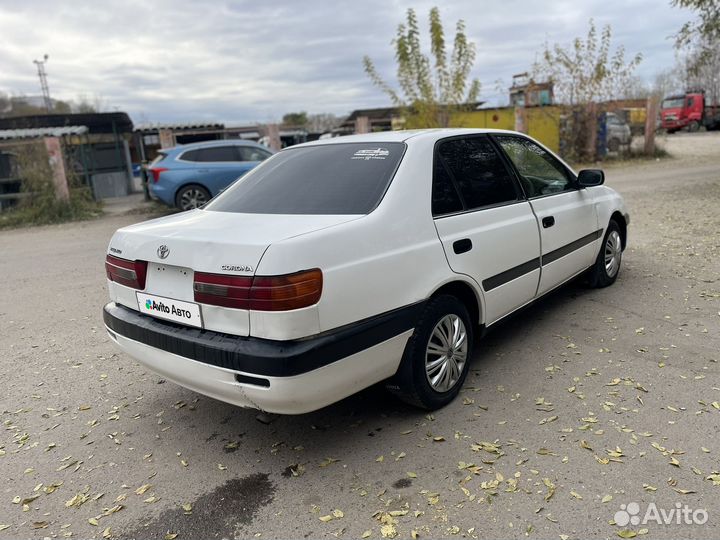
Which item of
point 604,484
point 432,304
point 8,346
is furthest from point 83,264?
point 604,484

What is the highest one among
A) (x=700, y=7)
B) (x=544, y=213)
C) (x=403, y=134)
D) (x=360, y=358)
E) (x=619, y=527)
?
(x=700, y=7)

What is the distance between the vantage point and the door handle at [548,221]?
4246 millimetres

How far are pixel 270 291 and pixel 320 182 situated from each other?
1.15 meters

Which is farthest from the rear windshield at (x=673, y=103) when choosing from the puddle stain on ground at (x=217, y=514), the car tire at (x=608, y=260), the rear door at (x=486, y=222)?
the puddle stain on ground at (x=217, y=514)

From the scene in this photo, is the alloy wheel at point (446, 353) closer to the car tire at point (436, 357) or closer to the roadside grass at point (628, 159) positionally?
the car tire at point (436, 357)

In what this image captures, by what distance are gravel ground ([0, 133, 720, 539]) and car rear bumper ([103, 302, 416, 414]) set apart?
0.46 meters

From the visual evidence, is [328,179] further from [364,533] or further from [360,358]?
[364,533]

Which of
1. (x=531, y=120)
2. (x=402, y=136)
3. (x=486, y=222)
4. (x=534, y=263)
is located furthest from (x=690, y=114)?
(x=402, y=136)

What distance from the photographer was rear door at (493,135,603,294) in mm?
4277

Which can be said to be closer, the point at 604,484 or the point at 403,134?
the point at 604,484

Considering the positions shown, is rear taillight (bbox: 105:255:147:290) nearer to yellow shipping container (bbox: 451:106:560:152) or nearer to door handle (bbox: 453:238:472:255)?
door handle (bbox: 453:238:472:255)

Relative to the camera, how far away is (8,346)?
5.02 meters

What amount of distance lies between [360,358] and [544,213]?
2221mm

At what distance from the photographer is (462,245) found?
342cm
